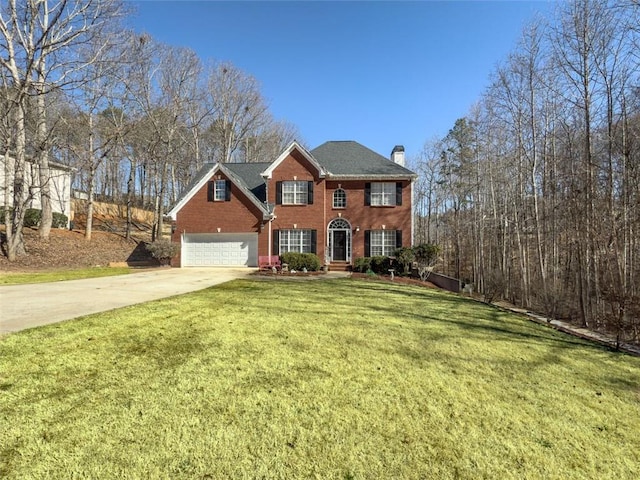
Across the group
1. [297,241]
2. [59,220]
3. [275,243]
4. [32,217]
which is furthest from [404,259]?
[59,220]

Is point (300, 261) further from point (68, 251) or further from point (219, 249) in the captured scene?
point (68, 251)

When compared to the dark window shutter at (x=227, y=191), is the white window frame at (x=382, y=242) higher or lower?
lower

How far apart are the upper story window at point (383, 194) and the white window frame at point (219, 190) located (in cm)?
856

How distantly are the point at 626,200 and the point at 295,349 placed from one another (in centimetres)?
1185

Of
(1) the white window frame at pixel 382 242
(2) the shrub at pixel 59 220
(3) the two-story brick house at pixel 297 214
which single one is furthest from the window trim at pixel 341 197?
(2) the shrub at pixel 59 220

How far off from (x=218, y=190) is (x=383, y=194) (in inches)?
393

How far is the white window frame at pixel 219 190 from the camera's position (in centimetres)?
1903

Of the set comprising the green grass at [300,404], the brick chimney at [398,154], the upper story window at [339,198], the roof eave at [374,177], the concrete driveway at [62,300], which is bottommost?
the green grass at [300,404]

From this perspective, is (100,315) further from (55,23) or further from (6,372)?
(55,23)

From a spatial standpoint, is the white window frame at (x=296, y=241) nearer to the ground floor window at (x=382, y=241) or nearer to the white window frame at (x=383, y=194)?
the ground floor window at (x=382, y=241)

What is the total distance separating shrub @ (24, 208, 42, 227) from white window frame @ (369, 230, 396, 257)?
20505 mm

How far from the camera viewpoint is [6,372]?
3.29m

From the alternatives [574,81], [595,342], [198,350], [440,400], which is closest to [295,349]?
[198,350]

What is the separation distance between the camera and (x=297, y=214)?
1936 centimetres
